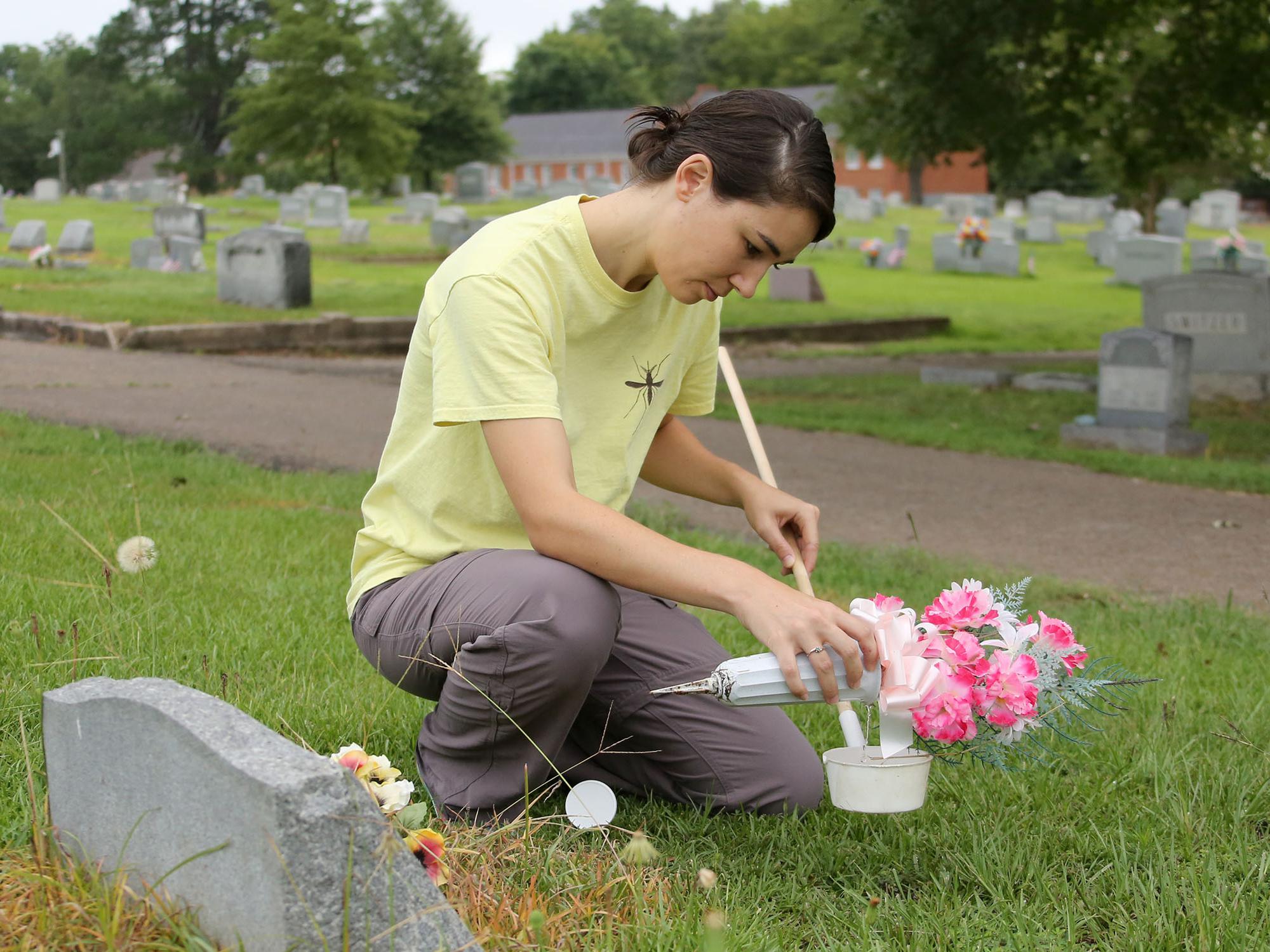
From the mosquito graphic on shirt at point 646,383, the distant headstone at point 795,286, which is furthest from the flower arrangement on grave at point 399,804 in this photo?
the distant headstone at point 795,286

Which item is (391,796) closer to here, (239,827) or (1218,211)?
(239,827)

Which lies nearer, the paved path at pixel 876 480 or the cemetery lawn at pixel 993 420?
the paved path at pixel 876 480

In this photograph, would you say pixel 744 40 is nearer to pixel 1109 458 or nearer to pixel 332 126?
pixel 332 126

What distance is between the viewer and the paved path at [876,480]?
5.62 m

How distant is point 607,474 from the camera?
2684 millimetres

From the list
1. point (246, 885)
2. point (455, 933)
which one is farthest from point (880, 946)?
point (246, 885)

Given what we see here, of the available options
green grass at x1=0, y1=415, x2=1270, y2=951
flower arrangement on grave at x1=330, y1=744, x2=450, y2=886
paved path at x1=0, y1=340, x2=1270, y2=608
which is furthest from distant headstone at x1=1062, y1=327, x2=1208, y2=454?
flower arrangement on grave at x1=330, y1=744, x2=450, y2=886

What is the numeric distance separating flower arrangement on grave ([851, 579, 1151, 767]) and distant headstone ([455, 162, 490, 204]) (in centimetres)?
4770

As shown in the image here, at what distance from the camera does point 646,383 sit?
9.01ft

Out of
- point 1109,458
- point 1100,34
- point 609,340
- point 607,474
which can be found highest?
point 1100,34

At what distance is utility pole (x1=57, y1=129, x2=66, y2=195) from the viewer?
179ft

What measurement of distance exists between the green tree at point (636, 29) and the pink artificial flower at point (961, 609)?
99.0m

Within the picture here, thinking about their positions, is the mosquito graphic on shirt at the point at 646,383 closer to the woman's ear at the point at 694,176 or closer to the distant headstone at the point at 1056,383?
the woman's ear at the point at 694,176

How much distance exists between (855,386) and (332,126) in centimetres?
2727
